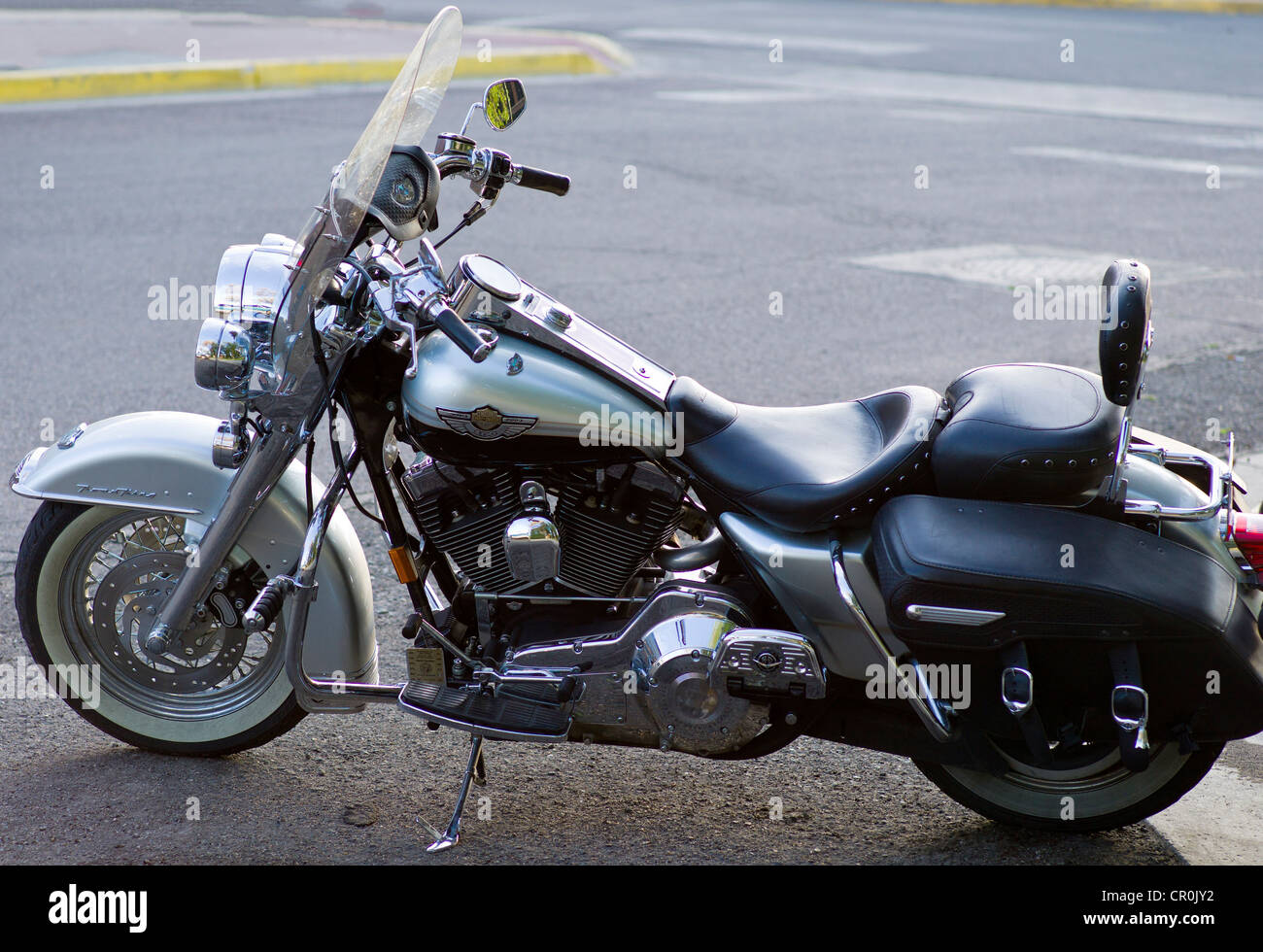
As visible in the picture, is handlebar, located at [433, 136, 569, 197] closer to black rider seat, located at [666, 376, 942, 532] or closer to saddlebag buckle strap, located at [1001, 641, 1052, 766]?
black rider seat, located at [666, 376, 942, 532]

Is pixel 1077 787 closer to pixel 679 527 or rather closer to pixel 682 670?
pixel 682 670

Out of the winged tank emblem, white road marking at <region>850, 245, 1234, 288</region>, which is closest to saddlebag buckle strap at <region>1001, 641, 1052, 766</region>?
the winged tank emblem

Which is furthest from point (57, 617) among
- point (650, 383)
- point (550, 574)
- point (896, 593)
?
point (896, 593)

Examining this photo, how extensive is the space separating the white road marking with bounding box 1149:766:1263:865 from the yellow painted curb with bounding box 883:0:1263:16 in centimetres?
2245

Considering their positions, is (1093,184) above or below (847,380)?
above

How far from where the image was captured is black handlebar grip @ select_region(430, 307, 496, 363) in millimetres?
2439

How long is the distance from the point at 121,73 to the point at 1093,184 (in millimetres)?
8760

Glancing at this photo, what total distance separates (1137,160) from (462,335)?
9.67 metres

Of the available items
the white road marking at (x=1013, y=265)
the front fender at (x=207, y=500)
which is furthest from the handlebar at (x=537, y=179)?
the white road marking at (x=1013, y=265)

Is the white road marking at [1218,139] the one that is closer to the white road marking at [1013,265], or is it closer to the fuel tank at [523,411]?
the white road marking at [1013,265]

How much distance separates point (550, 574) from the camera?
111 inches

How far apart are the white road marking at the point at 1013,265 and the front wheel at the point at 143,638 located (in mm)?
5342
